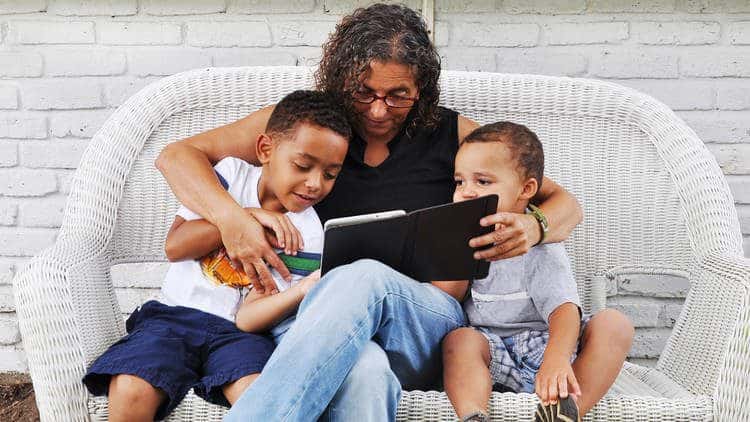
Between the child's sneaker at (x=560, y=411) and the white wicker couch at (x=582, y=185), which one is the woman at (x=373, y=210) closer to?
the child's sneaker at (x=560, y=411)

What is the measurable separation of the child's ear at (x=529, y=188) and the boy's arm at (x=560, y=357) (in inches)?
10.6

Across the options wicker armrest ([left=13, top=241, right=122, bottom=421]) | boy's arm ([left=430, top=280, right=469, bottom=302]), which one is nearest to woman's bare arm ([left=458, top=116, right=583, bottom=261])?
boy's arm ([left=430, top=280, right=469, bottom=302])

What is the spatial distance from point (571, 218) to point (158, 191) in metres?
0.99

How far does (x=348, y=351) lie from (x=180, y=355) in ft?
1.26

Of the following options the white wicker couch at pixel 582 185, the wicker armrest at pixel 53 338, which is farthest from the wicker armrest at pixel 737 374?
the wicker armrest at pixel 53 338

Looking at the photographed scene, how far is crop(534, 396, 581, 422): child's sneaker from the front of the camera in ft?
4.74

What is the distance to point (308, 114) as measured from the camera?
183cm

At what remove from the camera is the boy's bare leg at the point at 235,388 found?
61.1 inches

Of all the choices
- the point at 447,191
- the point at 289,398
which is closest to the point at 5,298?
the point at 447,191

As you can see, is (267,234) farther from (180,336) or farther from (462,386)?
(462,386)

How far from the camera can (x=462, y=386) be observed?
5.01 ft

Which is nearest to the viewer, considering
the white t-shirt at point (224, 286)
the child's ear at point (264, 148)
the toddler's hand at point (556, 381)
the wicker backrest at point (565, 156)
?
the toddler's hand at point (556, 381)

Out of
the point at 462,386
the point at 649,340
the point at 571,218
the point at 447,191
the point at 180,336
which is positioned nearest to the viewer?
the point at 462,386

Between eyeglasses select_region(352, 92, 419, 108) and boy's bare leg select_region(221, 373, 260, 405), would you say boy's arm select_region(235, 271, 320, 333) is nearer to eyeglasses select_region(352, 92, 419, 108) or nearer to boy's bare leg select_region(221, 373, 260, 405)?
boy's bare leg select_region(221, 373, 260, 405)
